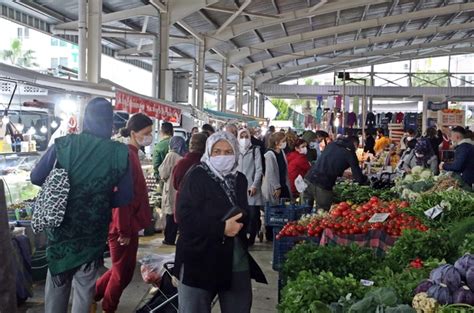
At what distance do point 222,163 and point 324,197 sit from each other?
3817mm

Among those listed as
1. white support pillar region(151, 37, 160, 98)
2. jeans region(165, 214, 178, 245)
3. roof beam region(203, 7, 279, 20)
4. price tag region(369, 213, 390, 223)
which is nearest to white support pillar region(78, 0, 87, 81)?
jeans region(165, 214, 178, 245)

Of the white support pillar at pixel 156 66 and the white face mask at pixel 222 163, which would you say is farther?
the white support pillar at pixel 156 66

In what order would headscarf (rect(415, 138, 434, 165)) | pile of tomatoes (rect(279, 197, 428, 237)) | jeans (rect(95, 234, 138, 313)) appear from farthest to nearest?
1. headscarf (rect(415, 138, 434, 165))
2. pile of tomatoes (rect(279, 197, 428, 237))
3. jeans (rect(95, 234, 138, 313))

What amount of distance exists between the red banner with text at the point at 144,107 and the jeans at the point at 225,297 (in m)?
4.81

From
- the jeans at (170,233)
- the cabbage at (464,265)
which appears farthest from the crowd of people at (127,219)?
the jeans at (170,233)

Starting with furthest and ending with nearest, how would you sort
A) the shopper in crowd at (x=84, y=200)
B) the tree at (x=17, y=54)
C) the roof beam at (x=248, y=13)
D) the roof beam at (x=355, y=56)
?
the tree at (x=17, y=54) → the roof beam at (x=355, y=56) → the roof beam at (x=248, y=13) → the shopper in crowd at (x=84, y=200)

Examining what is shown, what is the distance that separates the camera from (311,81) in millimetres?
36906

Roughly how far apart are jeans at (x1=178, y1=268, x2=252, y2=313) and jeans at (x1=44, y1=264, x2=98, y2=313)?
61 centimetres

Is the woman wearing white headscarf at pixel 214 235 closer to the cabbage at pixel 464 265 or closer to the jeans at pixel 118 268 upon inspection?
the cabbage at pixel 464 265

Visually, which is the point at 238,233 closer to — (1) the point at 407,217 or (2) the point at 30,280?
(1) the point at 407,217

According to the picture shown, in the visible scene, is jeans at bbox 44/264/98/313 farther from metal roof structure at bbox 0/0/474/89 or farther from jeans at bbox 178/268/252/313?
metal roof structure at bbox 0/0/474/89

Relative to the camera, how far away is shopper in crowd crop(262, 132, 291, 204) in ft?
25.7

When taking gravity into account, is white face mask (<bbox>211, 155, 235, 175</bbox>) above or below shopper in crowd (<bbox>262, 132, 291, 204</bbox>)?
above

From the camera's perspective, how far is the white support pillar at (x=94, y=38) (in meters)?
10.1
